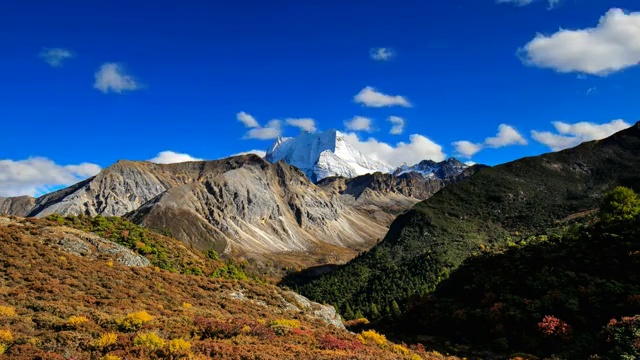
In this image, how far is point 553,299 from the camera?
38500mm

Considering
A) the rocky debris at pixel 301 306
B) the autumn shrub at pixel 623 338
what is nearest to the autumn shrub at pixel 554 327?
the autumn shrub at pixel 623 338

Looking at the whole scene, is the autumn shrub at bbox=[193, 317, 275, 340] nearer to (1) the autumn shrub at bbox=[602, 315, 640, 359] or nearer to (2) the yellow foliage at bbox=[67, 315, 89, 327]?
(2) the yellow foliage at bbox=[67, 315, 89, 327]

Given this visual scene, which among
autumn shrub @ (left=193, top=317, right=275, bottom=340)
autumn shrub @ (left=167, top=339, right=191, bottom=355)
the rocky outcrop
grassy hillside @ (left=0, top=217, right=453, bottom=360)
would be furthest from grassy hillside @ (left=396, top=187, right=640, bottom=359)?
the rocky outcrop

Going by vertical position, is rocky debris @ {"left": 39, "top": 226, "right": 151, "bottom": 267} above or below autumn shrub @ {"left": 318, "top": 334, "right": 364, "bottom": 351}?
above

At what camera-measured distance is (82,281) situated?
31.3 meters

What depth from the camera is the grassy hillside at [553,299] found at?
107 feet

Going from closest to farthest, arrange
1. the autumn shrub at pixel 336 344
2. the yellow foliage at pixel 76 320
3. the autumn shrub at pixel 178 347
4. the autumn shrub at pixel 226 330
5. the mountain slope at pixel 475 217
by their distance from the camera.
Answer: the autumn shrub at pixel 178 347, the yellow foliage at pixel 76 320, the autumn shrub at pixel 226 330, the autumn shrub at pixel 336 344, the mountain slope at pixel 475 217

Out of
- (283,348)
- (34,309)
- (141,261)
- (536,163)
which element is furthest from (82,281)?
(536,163)

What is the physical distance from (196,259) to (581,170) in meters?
188

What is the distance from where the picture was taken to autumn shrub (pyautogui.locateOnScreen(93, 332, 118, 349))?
16.9 meters

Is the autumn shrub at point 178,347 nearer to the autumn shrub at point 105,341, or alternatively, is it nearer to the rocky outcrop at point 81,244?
the autumn shrub at point 105,341

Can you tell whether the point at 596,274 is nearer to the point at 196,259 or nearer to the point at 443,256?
the point at 196,259

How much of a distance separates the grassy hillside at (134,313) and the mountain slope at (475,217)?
253ft

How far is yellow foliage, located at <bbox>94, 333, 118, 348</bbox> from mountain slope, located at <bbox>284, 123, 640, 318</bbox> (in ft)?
313
